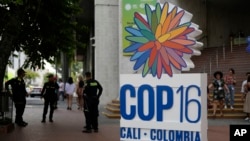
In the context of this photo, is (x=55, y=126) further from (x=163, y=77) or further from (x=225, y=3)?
(x=225, y=3)

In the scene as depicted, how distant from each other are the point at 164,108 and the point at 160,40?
2.95 feet

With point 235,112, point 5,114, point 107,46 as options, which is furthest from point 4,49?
point 107,46

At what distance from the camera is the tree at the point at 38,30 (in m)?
13.4

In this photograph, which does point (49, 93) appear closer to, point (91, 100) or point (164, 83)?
point (91, 100)

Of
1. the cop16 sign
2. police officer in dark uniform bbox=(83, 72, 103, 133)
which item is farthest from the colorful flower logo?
police officer in dark uniform bbox=(83, 72, 103, 133)

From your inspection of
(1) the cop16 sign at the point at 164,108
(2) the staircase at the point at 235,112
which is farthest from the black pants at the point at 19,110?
(1) the cop16 sign at the point at 164,108

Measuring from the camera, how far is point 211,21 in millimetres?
31109

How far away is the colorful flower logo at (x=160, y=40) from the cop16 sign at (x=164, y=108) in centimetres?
17

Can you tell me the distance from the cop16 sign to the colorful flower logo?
0.17m

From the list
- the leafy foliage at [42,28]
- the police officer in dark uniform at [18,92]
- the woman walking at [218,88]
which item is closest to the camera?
the leafy foliage at [42,28]

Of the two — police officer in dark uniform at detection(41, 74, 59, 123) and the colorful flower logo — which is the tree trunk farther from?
the colorful flower logo

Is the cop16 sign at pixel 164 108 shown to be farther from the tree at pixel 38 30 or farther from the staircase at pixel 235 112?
the staircase at pixel 235 112

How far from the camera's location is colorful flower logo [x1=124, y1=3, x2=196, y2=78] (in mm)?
5840

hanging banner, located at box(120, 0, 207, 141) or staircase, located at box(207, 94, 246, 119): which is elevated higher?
hanging banner, located at box(120, 0, 207, 141)
